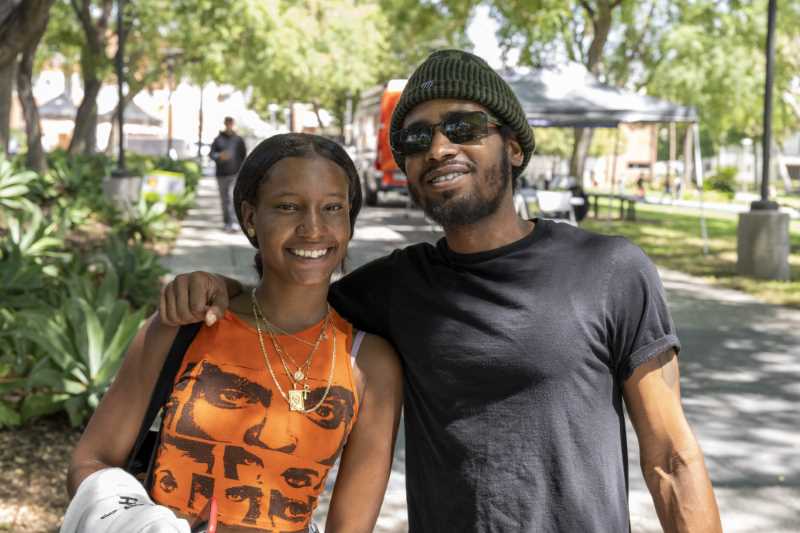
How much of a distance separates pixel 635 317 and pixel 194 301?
933 mm

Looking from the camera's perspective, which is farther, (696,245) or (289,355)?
(696,245)

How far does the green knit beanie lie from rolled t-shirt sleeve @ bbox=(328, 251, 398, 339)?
31 cm

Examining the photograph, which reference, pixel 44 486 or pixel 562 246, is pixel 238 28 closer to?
pixel 44 486

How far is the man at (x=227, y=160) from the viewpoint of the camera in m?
17.8

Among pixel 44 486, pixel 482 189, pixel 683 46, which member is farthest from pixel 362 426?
pixel 683 46

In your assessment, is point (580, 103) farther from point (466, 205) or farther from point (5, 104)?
point (466, 205)

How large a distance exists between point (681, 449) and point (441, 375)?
0.52m

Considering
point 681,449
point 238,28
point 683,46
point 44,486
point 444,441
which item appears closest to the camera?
point 681,449

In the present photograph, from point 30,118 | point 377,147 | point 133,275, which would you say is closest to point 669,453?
point 133,275

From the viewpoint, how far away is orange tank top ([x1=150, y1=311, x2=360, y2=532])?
2.21 meters

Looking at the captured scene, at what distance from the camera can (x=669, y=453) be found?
84.8 inches

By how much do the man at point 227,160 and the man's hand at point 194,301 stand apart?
50.2ft

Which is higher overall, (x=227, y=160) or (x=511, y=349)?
(x=227, y=160)

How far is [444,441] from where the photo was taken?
2283 millimetres
